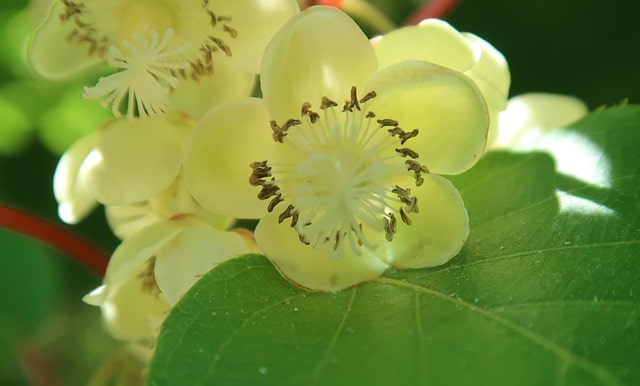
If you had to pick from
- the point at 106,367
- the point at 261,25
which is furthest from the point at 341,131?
the point at 106,367

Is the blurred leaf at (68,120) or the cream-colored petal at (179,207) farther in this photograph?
the blurred leaf at (68,120)

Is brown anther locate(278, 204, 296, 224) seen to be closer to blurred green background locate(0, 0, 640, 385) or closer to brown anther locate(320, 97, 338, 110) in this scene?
brown anther locate(320, 97, 338, 110)

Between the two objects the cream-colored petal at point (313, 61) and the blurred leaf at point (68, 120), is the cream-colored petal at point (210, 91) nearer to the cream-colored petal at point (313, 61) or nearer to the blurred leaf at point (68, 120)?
the cream-colored petal at point (313, 61)

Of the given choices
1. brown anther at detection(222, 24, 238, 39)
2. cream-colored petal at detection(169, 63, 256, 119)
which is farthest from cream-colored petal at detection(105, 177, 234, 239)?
brown anther at detection(222, 24, 238, 39)

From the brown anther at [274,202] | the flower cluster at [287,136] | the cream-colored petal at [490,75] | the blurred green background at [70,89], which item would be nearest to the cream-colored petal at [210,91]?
the flower cluster at [287,136]

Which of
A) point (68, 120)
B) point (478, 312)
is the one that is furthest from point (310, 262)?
point (68, 120)

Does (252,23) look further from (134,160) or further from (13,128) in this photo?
(13,128)
